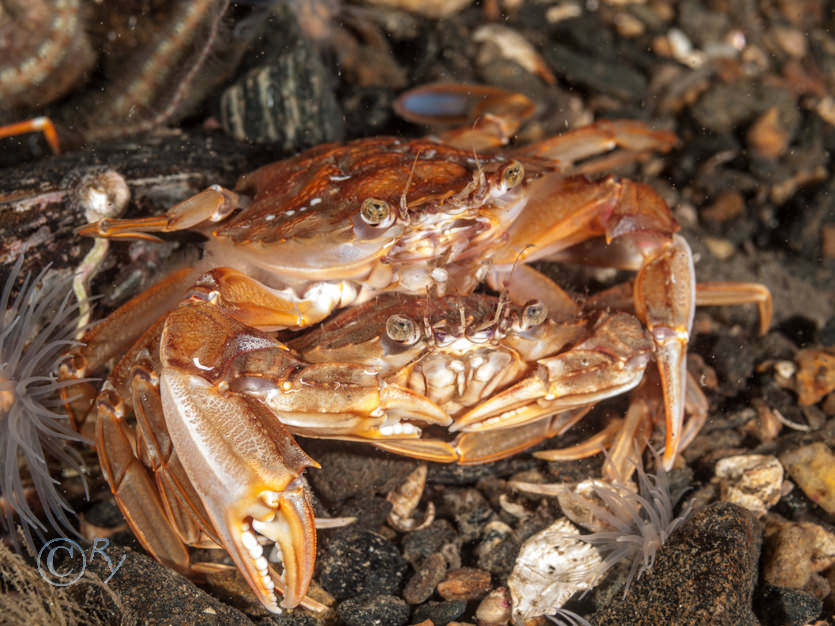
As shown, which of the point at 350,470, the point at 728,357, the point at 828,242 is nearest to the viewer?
the point at 350,470

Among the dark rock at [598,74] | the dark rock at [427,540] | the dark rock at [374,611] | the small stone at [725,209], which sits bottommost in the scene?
the small stone at [725,209]

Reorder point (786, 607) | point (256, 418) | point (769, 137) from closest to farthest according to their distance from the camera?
point (256, 418), point (786, 607), point (769, 137)

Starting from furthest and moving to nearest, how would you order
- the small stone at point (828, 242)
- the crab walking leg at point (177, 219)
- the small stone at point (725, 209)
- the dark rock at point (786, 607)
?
the small stone at point (725, 209)
the small stone at point (828, 242)
the crab walking leg at point (177, 219)
the dark rock at point (786, 607)

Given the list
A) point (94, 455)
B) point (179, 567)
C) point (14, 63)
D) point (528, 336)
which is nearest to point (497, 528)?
point (528, 336)

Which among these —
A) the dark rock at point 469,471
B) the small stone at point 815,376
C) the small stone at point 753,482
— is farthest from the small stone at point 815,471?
the dark rock at point 469,471

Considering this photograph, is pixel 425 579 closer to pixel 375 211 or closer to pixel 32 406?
pixel 375 211

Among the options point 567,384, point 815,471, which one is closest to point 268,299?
point 567,384

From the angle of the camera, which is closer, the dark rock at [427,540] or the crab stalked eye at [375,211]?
the crab stalked eye at [375,211]

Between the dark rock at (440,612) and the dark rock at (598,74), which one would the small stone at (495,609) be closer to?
Result: the dark rock at (440,612)
